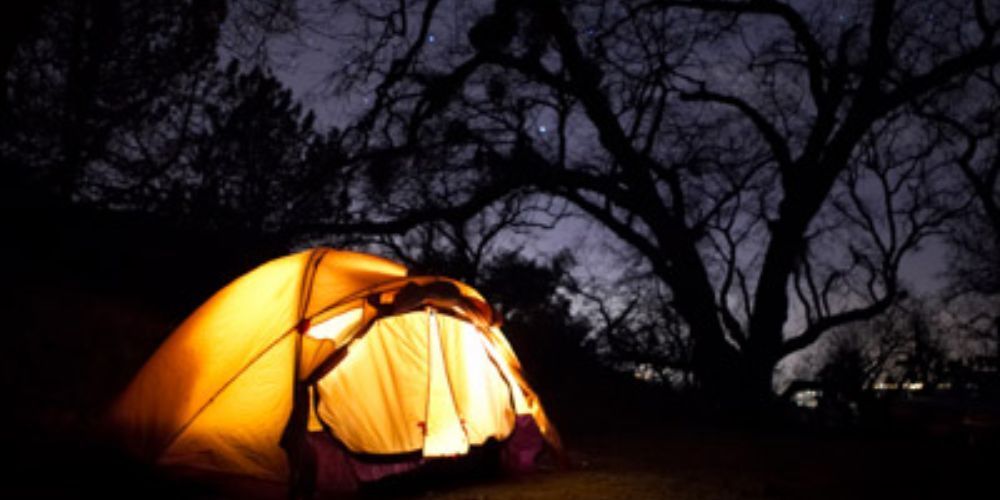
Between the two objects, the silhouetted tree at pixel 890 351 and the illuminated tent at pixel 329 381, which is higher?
the silhouetted tree at pixel 890 351

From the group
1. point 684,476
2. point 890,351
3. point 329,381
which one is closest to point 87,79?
point 329,381

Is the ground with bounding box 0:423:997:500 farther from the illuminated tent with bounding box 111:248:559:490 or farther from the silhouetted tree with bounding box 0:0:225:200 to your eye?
the silhouetted tree with bounding box 0:0:225:200

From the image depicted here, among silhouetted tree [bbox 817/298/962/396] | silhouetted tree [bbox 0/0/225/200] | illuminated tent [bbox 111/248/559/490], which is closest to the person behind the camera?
illuminated tent [bbox 111/248/559/490]

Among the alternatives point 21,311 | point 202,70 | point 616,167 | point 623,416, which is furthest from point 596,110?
point 21,311

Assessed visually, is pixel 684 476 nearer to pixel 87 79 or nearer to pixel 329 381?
pixel 329 381

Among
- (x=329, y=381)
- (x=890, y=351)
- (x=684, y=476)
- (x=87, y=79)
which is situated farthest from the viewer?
(x=890, y=351)

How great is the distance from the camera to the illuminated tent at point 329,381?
405 cm

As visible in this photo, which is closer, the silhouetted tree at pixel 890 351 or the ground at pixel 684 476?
the ground at pixel 684 476

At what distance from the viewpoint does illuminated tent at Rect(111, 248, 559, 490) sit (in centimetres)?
405

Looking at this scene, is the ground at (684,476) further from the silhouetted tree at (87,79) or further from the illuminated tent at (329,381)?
the silhouetted tree at (87,79)

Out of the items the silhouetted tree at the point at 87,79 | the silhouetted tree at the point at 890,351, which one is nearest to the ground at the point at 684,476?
the silhouetted tree at the point at 87,79

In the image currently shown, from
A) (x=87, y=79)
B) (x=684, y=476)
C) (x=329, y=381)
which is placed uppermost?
(x=87, y=79)

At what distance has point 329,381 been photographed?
4844mm

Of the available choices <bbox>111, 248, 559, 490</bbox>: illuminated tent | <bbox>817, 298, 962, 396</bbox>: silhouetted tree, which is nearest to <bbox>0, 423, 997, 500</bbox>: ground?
<bbox>111, 248, 559, 490</bbox>: illuminated tent
